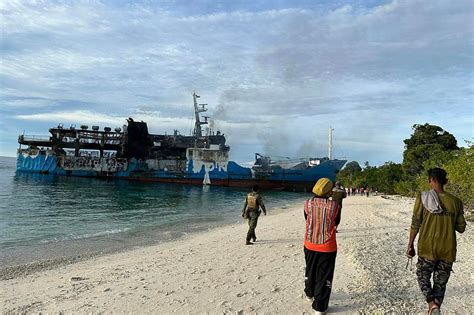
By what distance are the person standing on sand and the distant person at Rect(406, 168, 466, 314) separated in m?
0.91

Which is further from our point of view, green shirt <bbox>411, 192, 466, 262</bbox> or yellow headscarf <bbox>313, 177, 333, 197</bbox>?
yellow headscarf <bbox>313, 177, 333, 197</bbox>

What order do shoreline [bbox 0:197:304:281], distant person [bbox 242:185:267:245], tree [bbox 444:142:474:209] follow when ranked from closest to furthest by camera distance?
Answer: 1. shoreline [bbox 0:197:304:281]
2. distant person [bbox 242:185:267:245]
3. tree [bbox 444:142:474:209]

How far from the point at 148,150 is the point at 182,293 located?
62892 mm

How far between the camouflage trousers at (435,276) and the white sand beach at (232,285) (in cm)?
49

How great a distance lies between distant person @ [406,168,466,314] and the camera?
375 cm

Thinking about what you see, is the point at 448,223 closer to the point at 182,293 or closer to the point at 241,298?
the point at 241,298

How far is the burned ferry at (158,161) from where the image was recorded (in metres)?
58.7

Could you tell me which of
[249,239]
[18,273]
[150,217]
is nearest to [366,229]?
[249,239]

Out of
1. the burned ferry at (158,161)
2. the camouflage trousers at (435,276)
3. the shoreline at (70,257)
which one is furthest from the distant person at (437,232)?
the burned ferry at (158,161)

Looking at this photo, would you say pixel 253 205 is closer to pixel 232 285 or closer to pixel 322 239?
pixel 232 285

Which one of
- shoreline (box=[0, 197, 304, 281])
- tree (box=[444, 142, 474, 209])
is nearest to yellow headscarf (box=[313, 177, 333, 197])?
shoreline (box=[0, 197, 304, 281])

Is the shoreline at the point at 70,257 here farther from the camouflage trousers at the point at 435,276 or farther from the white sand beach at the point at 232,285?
the camouflage trousers at the point at 435,276

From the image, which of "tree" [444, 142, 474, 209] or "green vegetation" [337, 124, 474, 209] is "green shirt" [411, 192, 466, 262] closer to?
"tree" [444, 142, 474, 209]

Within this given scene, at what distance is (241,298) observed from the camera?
4.79m
